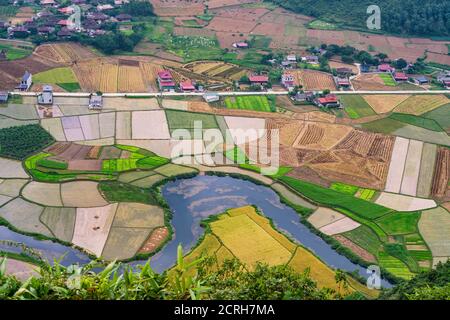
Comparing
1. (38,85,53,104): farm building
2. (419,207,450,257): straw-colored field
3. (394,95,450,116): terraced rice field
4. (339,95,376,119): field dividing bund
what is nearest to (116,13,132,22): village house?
(38,85,53,104): farm building

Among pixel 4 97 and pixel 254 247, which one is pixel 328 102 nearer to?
pixel 254 247

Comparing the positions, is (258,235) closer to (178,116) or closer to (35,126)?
(178,116)

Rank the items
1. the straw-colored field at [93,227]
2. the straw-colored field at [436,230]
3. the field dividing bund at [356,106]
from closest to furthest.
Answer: the straw-colored field at [93,227]
the straw-colored field at [436,230]
the field dividing bund at [356,106]

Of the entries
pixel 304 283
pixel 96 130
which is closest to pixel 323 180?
pixel 96 130

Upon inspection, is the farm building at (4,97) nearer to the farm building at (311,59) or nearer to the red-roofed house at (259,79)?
the red-roofed house at (259,79)

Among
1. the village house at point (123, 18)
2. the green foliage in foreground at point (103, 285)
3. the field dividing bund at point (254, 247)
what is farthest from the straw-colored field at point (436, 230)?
the village house at point (123, 18)

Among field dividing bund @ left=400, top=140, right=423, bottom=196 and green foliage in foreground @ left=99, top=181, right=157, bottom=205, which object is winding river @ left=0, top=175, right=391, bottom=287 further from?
field dividing bund @ left=400, top=140, right=423, bottom=196
